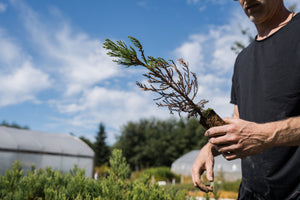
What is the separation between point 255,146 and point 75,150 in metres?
19.1

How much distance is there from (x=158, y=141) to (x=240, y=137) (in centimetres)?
4893

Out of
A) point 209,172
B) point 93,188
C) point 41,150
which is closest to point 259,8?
point 209,172

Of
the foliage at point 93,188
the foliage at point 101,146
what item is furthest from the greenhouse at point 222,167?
the foliage at point 93,188

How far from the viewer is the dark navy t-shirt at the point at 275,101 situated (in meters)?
1.43

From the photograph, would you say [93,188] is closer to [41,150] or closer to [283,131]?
[283,131]

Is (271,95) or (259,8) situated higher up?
(259,8)

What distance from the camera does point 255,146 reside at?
1131 mm

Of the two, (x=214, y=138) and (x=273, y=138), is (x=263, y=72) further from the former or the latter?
(x=214, y=138)

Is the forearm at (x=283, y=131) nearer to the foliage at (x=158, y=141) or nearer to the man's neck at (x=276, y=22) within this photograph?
the man's neck at (x=276, y=22)

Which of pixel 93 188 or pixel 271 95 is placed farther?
pixel 93 188

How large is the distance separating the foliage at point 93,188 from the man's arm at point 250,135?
139 cm

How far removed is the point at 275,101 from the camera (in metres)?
1.49

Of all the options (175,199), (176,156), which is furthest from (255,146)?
(176,156)

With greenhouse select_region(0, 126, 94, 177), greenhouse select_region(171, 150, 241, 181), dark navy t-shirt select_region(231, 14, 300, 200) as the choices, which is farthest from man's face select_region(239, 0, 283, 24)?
greenhouse select_region(171, 150, 241, 181)
